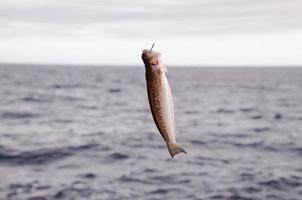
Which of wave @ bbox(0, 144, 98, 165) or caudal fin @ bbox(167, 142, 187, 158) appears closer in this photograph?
caudal fin @ bbox(167, 142, 187, 158)

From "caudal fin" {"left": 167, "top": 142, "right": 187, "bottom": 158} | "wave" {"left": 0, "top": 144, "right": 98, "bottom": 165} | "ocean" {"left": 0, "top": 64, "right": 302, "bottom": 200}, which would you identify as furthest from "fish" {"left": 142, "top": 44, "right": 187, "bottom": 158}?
"wave" {"left": 0, "top": 144, "right": 98, "bottom": 165}

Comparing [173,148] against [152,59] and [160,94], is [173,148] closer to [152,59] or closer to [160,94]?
[160,94]

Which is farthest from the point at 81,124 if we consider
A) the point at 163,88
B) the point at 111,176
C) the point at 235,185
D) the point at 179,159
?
the point at 163,88

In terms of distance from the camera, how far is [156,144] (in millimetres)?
26031

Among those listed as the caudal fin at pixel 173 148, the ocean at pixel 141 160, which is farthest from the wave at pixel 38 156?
the caudal fin at pixel 173 148

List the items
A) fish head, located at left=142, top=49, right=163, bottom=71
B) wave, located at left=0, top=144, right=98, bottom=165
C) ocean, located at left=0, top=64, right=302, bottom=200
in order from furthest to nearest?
wave, located at left=0, top=144, right=98, bottom=165 < ocean, located at left=0, top=64, right=302, bottom=200 < fish head, located at left=142, top=49, right=163, bottom=71

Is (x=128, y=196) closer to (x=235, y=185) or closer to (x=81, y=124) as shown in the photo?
(x=235, y=185)

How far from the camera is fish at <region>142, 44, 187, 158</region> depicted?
225cm

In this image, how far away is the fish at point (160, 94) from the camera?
88.4 inches

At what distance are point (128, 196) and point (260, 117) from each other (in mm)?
29467

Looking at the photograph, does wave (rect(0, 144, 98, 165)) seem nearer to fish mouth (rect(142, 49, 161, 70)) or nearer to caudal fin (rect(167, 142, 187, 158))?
caudal fin (rect(167, 142, 187, 158))

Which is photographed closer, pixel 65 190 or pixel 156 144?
pixel 65 190

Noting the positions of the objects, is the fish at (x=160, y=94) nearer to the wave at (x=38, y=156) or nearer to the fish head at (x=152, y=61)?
the fish head at (x=152, y=61)

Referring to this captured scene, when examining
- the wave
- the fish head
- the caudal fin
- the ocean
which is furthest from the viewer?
the wave
